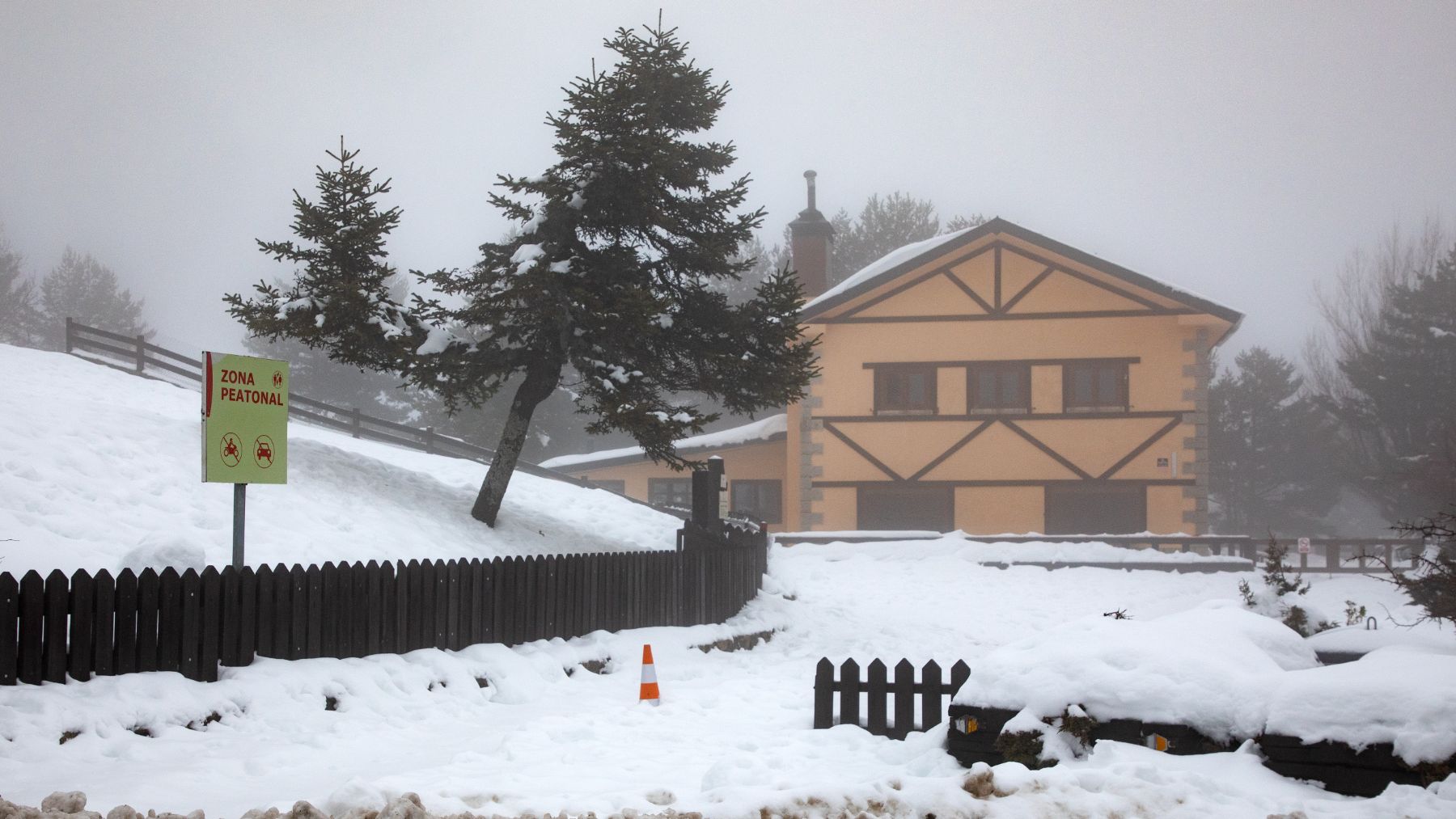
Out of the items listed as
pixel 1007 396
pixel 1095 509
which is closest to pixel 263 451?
pixel 1007 396

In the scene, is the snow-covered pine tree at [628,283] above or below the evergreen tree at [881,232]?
below

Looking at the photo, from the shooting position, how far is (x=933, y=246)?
27828 mm

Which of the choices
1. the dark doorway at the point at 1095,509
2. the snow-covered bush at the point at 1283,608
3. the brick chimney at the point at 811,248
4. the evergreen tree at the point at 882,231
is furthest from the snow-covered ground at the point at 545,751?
the evergreen tree at the point at 882,231

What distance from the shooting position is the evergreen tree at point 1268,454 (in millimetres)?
47844

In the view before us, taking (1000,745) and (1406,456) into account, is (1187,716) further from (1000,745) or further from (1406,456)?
(1406,456)

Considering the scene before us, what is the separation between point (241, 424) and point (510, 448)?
780 cm

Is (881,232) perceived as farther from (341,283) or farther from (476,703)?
(476,703)

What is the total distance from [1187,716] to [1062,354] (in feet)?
72.9

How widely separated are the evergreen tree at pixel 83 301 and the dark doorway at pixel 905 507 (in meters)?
48.3

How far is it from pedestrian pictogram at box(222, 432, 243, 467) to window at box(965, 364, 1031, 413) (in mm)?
20985

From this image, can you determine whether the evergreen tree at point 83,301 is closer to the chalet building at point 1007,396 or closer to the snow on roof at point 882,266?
the snow on roof at point 882,266

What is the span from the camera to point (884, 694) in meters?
8.41

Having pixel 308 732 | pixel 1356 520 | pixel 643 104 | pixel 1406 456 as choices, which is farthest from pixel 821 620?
pixel 1356 520

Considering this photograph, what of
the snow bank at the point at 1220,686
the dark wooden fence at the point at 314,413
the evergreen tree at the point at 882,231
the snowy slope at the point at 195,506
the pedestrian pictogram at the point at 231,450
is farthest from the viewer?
the evergreen tree at the point at 882,231
